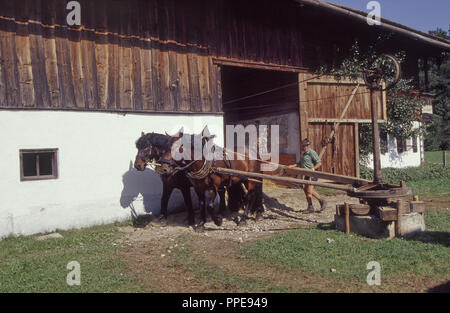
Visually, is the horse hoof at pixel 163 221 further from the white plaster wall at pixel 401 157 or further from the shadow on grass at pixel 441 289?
the white plaster wall at pixel 401 157

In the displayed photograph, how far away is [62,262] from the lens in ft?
18.8

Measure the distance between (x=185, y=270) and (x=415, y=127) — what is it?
51.6 ft

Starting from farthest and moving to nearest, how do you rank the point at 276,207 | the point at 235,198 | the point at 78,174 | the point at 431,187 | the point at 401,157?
the point at 401,157
the point at 431,187
the point at 276,207
the point at 235,198
the point at 78,174

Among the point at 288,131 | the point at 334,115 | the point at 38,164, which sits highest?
the point at 334,115

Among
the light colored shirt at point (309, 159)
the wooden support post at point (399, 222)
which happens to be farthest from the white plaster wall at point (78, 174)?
the wooden support post at point (399, 222)

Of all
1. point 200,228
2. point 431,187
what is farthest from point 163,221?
point 431,187

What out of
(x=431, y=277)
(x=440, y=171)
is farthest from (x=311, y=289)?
(x=440, y=171)

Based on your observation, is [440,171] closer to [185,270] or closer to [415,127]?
[415,127]

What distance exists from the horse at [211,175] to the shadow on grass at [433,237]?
3490 millimetres

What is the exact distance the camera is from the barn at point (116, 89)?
7.56 meters

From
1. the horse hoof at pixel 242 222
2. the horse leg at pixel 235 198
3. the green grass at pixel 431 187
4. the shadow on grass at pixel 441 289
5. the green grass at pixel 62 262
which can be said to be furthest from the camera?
the green grass at pixel 431 187

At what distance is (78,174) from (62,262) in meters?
2.85

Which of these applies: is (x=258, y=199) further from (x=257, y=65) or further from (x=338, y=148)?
(x=338, y=148)

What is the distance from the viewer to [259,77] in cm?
1441
